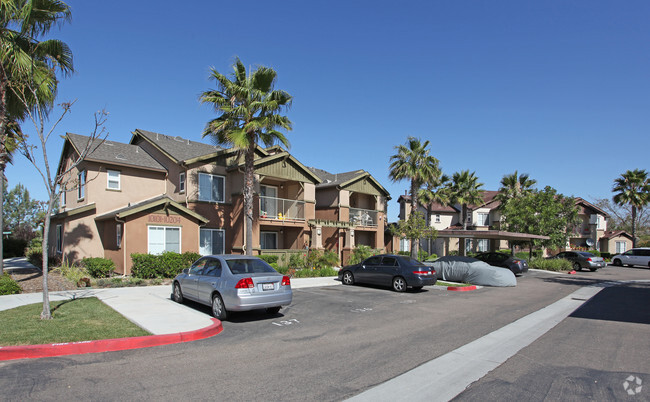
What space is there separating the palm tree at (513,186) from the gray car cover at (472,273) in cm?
2147

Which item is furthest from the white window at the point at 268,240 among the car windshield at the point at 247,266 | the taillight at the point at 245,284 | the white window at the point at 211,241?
the taillight at the point at 245,284

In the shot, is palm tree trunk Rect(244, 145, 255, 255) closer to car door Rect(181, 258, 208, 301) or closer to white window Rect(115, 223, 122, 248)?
white window Rect(115, 223, 122, 248)

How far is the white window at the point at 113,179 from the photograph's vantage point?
808 inches

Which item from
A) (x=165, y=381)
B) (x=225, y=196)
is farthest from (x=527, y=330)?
(x=225, y=196)

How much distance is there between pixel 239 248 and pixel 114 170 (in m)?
7.77

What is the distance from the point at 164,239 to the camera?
1891cm

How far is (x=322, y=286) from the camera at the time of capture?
1677cm

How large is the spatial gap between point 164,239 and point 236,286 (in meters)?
11.4

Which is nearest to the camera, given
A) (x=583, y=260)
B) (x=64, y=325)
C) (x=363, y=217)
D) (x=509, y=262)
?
(x=64, y=325)

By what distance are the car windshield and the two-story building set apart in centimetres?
899

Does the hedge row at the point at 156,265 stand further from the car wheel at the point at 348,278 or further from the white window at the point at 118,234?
the car wheel at the point at 348,278

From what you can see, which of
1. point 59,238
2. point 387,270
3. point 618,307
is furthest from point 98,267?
point 618,307

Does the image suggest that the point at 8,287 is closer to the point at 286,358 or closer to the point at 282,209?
the point at 286,358

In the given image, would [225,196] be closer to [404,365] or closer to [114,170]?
[114,170]
